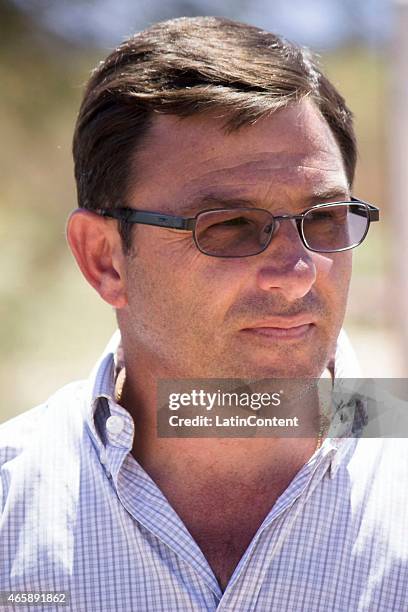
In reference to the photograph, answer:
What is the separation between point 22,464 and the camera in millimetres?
1811

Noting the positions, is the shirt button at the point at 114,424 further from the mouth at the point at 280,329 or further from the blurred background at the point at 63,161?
the blurred background at the point at 63,161

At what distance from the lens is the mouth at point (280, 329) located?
70.1 inches

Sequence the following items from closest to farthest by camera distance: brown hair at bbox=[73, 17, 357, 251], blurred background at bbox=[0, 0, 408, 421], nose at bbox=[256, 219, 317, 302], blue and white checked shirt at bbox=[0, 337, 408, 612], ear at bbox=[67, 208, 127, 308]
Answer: blue and white checked shirt at bbox=[0, 337, 408, 612] → nose at bbox=[256, 219, 317, 302] → brown hair at bbox=[73, 17, 357, 251] → ear at bbox=[67, 208, 127, 308] → blurred background at bbox=[0, 0, 408, 421]

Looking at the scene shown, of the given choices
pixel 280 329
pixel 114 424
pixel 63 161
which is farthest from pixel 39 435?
pixel 63 161

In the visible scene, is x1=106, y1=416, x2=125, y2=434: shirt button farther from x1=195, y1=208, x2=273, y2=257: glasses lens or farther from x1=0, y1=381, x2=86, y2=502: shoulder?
x1=195, y1=208, x2=273, y2=257: glasses lens

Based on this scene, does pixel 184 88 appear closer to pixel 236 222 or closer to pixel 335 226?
pixel 236 222

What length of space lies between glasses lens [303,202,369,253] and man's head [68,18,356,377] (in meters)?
0.02

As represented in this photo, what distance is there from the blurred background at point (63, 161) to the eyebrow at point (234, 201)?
14.0 ft

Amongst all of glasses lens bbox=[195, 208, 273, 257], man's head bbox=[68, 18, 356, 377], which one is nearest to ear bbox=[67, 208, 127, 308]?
man's head bbox=[68, 18, 356, 377]

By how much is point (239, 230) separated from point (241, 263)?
0.23 ft

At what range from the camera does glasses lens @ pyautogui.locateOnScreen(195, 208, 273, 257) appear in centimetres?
181

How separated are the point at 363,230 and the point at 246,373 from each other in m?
0.43

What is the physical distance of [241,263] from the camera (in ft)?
5.94

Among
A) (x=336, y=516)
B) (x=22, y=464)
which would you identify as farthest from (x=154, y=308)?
(x=336, y=516)
